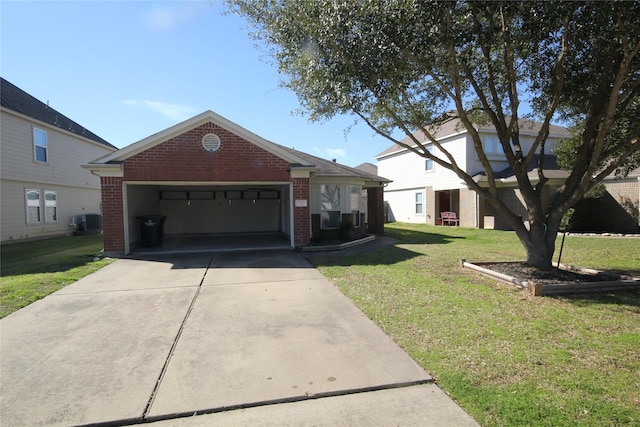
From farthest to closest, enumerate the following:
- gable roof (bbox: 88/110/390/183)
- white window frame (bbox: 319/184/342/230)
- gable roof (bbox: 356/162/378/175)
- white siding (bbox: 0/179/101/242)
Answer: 1. gable roof (bbox: 356/162/378/175)
2. white siding (bbox: 0/179/101/242)
3. white window frame (bbox: 319/184/342/230)
4. gable roof (bbox: 88/110/390/183)

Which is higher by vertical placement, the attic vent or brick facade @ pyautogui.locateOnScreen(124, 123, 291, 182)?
the attic vent

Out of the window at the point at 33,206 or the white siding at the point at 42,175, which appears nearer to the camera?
the white siding at the point at 42,175

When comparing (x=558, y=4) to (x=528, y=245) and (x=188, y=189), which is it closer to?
(x=528, y=245)

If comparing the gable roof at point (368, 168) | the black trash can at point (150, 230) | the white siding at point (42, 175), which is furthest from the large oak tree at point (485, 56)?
the gable roof at point (368, 168)

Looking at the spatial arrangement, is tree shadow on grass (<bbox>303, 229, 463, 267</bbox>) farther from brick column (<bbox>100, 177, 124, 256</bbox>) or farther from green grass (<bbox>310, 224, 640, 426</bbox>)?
brick column (<bbox>100, 177, 124, 256</bbox>)

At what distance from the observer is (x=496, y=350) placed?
3.92 meters

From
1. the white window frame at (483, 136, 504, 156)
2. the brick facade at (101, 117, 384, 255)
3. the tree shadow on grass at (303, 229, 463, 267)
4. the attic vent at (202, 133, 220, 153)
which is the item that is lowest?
the tree shadow on grass at (303, 229, 463, 267)

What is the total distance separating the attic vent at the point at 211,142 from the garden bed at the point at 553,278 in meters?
8.13

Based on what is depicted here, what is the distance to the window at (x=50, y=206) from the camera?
16.4 m

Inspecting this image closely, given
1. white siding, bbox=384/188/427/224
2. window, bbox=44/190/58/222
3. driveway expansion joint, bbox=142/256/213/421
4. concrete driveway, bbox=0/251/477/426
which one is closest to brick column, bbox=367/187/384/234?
white siding, bbox=384/188/427/224

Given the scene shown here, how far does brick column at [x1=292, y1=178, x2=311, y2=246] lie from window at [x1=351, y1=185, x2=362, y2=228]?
2.94 m

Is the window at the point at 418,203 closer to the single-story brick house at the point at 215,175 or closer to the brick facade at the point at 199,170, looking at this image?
the single-story brick house at the point at 215,175

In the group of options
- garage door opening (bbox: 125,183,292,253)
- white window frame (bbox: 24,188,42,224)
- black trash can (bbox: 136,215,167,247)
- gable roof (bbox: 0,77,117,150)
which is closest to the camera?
black trash can (bbox: 136,215,167,247)

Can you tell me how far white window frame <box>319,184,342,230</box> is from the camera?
13.7 meters
